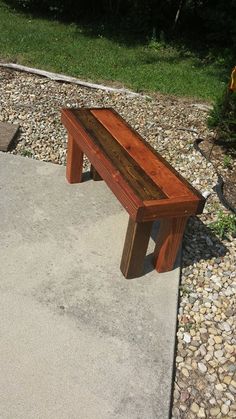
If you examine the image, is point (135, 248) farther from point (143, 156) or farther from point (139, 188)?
point (143, 156)

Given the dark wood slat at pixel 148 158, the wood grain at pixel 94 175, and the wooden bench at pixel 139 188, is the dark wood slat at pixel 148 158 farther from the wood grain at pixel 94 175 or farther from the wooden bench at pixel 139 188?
the wood grain at pixel 94 175

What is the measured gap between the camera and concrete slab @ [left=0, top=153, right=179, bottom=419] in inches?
83.0

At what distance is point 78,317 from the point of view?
8.15ft

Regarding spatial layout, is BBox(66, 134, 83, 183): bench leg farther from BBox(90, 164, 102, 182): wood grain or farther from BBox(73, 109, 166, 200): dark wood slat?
BBox(73, 109, 166, 200): dark wood slat

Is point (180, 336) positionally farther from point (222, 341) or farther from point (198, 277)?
Answer: point (198, 277)

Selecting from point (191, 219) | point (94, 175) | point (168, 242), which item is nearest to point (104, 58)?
point (94, 175)

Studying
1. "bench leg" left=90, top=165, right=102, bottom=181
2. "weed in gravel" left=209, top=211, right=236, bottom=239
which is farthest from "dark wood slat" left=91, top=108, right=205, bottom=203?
"weed in gravel" left=209, top=211, right=236, bottom=239

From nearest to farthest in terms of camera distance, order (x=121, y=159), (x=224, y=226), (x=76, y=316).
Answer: (x=76, y=316), (x=121, y=159), (x=224, y=226)

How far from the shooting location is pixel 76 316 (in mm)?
2488

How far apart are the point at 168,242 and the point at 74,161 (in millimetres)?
1152

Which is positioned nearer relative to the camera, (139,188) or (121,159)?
(139,188)

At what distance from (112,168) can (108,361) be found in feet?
3.63

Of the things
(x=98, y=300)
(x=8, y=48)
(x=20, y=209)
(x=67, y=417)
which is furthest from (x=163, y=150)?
(x=8, y=48)

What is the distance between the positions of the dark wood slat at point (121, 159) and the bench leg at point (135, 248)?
18cm
